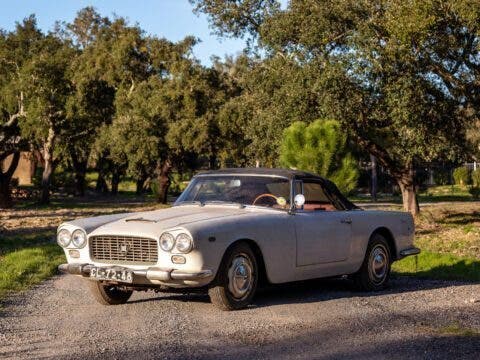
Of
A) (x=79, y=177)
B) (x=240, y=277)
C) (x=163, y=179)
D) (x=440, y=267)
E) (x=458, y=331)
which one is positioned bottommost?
(x=440, y=267)

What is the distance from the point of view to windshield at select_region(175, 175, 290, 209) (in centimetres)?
909

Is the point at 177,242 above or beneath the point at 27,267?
above

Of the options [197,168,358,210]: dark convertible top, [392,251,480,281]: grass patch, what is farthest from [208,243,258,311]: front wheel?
[392,251,480,281]: grass patch

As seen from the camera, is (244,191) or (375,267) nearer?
(244,191)

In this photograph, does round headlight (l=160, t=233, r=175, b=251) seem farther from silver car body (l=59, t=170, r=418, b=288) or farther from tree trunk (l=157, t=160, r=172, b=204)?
tree trunk (l=157, t=160, r=172, b=204)

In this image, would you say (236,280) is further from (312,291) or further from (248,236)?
(312,291)

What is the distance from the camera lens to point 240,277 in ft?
26.6

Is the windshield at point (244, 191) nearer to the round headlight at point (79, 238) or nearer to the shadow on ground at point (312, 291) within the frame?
the shadow on ground at point (312, 291)

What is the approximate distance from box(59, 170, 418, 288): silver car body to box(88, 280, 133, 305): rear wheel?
1.21 ft

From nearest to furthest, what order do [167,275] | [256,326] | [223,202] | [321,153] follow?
[256,326]
[167,275]
[223,202]
[321,153]

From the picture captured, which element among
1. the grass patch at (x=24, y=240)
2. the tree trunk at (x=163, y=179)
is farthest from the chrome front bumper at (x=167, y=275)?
the tree trunk at (x=163, y=179)

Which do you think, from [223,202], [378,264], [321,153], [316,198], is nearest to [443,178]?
[321,153]

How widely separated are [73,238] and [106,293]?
27.6 inches

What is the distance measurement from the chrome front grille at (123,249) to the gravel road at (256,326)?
0.55 meters
